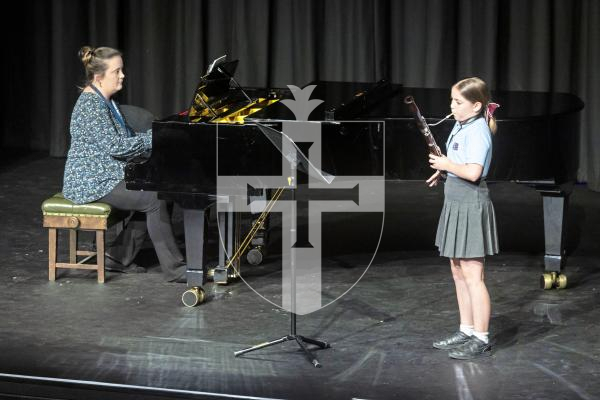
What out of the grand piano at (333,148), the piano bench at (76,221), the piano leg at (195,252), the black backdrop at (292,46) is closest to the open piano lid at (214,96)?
the grand piano at (333,148)

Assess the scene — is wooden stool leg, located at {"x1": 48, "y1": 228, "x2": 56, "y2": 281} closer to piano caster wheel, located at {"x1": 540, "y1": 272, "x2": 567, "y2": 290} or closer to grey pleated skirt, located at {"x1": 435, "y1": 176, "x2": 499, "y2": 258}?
grey pleated skirt, located at {"x1": 435, "y1": 176, "x2": 499, "y2": 258}

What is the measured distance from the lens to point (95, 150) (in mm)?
5645

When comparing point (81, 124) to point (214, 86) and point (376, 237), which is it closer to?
point (214, 86)

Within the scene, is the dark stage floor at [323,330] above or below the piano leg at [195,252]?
below

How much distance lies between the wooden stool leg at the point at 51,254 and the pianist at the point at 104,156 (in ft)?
0.73

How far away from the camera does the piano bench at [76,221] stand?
18.5 feet

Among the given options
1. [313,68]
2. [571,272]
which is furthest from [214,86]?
[313,68]

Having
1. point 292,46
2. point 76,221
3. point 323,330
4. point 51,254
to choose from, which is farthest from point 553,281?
point 292,46

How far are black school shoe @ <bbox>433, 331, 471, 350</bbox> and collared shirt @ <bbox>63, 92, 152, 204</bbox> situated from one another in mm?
1817

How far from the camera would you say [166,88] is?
946cm

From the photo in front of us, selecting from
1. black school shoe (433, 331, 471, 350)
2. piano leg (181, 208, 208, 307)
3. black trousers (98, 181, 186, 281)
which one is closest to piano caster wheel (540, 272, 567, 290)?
black school shoe (433, 331, 471, 350)

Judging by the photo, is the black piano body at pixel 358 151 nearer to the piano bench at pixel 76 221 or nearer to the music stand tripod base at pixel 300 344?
the piano bench at pixel 76 221

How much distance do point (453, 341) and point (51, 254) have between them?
7.41 feet

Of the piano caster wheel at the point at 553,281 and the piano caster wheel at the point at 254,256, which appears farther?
the piano caster wheel at the point at 254,256
